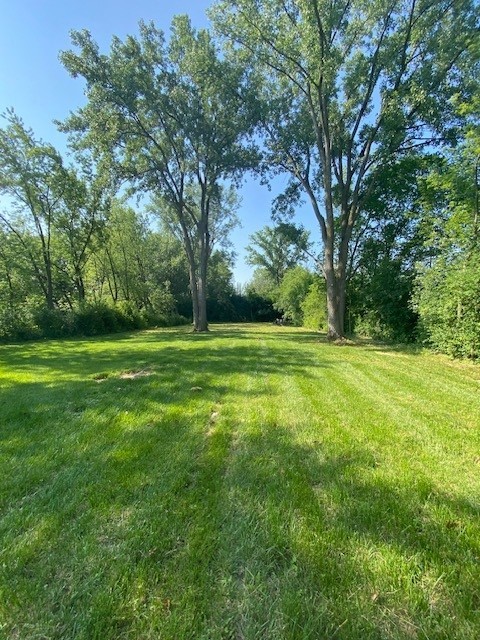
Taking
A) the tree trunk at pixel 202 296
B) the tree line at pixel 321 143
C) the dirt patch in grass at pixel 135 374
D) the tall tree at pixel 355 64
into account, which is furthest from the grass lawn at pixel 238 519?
the tree trunk at pixel 202 296

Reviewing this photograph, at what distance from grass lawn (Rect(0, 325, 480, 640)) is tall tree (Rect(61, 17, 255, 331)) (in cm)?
1420

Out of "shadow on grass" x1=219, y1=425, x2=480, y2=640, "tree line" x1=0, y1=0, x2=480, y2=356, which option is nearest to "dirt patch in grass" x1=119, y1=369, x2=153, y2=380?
"shadow on grass" x1=219, y1=425, x2=480, y2=640

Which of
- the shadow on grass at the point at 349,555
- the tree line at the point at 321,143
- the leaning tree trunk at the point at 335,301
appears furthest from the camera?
the leaning tree trunk at the point at 335,301

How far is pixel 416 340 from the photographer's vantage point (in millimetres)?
10914

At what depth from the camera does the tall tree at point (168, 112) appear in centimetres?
1353

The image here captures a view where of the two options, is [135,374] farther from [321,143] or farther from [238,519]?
[321,143]

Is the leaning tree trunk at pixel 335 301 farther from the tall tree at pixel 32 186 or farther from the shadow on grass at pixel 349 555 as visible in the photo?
the tall tree at pixel 32 186

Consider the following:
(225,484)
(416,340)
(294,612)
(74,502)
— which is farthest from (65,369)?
(416,340)

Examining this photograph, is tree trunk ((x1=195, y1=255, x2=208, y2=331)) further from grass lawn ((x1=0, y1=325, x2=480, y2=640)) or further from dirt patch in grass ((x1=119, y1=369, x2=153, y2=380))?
grass lawn ((x1=0, y1=325, x2=480, y2=640))

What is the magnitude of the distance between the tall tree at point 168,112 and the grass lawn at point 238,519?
46.6 feet

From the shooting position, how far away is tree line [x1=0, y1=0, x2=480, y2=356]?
9297mm

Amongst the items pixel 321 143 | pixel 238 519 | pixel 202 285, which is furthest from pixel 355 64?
pixel 238 519

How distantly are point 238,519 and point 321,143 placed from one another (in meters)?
12.8

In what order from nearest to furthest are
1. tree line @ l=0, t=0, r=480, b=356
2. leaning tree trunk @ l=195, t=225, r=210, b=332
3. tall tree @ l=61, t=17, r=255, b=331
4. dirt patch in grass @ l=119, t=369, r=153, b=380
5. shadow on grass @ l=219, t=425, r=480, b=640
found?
1. shadow on grass @ l=219, t=425, r=480, b=640
2. dirt patch in grass @ l=119, t=369, r=153, b=380
3. tree line @ l=0, t=0, r=480, b=356
4. tall tree @ l=61, t=17, r=255, b=331
5. leaning tree trunk @ l=195, t=225, r=210, b=332
